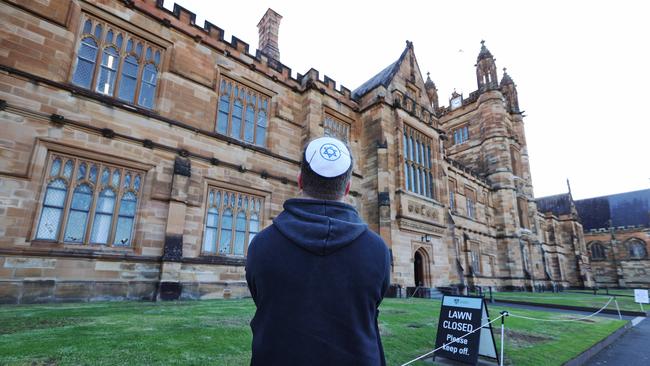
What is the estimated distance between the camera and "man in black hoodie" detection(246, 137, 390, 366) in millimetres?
1248

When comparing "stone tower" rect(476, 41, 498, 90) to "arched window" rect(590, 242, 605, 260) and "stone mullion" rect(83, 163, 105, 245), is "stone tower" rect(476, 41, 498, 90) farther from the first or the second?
"arched window" rect(590, 242, 605, 260)

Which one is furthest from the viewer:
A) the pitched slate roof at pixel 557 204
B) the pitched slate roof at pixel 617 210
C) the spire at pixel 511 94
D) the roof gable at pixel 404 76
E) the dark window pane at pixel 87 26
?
the pitched slate roof at pixel 557 204

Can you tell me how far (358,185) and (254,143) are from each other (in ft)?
19.5

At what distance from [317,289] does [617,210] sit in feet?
221

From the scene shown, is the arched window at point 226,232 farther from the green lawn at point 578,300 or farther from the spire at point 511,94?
the spire at point 511,94

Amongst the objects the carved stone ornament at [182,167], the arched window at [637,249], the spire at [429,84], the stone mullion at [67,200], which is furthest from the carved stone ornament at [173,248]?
the arched window at [637,249]

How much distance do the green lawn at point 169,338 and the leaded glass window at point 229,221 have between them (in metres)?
4.06

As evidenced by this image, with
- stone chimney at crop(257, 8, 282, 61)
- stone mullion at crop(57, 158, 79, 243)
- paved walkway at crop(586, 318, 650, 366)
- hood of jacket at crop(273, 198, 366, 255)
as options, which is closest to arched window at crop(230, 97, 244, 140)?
stone chimney at crop(257, 8, 282, 61)

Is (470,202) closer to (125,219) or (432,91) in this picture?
(432,91)

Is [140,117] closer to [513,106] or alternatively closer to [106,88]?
[106,88]

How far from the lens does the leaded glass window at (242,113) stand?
485 inches

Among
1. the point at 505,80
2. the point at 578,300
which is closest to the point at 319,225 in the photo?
the point at 578,300

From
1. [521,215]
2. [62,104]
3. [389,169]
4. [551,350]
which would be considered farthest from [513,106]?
[62,104]

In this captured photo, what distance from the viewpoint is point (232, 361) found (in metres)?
3.60
